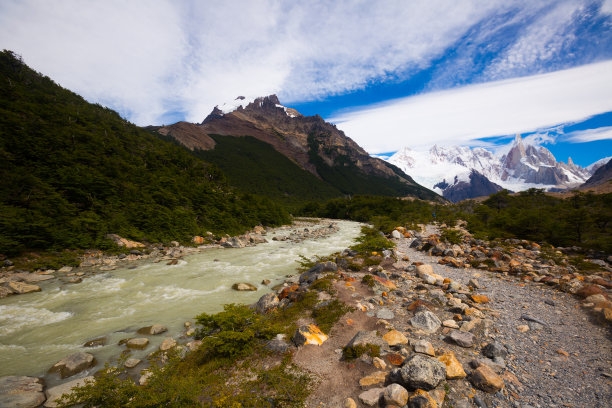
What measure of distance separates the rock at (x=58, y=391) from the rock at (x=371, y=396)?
7.28 m

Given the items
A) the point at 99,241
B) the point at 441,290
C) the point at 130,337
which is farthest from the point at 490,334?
the point at 99,241

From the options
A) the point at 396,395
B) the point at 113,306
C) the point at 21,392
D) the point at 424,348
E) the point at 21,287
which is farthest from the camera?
the point at 21,287

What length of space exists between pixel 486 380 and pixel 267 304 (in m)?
8.47

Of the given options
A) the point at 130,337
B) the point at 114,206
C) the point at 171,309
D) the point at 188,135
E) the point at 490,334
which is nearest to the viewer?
the point at 490,334

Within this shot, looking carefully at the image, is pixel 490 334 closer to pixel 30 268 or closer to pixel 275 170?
pixel 30 268

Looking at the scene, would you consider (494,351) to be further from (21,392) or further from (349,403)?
(21,392)

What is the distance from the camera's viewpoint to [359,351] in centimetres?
621

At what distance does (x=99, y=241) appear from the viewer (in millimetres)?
20562

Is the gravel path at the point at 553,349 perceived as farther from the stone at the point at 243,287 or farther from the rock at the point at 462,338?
the stone at the point at 243,287

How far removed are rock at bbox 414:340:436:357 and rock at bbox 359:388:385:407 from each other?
1.77 meters

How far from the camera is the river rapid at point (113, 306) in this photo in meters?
8.44

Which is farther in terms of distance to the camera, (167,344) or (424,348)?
(167,344)

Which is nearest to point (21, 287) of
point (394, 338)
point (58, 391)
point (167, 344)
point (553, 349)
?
point (58, 391)

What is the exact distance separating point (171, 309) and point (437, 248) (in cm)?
2031
